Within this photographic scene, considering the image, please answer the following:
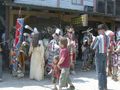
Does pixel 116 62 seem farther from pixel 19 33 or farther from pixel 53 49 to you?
pixel 19 33

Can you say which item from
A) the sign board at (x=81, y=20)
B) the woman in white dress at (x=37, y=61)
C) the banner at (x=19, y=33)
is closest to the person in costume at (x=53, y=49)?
the woman in white dress at (x=37, y=61)

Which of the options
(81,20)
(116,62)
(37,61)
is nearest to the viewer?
(37,61)

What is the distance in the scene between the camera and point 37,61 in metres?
12.9

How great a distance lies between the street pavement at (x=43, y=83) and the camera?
11289mm

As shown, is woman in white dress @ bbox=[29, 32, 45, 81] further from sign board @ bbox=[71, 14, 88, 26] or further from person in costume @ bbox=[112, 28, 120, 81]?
sign board @ bbox=[71, 14, 88, 26]

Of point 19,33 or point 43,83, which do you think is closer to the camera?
point 43,83

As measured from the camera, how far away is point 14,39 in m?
13.8

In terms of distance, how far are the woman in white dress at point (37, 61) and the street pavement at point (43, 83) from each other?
28cm

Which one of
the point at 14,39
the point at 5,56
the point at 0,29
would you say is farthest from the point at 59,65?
the point at 0,29

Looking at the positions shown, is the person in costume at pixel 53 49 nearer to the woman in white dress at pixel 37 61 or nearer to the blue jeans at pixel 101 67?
the woman in white dress at pixel 37 61

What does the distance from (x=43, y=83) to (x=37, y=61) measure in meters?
1.07

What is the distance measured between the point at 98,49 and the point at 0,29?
753 cm

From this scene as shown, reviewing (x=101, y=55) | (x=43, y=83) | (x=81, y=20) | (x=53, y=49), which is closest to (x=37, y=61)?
(x=53, y=49)

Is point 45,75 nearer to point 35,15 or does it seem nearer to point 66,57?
point 66,57
